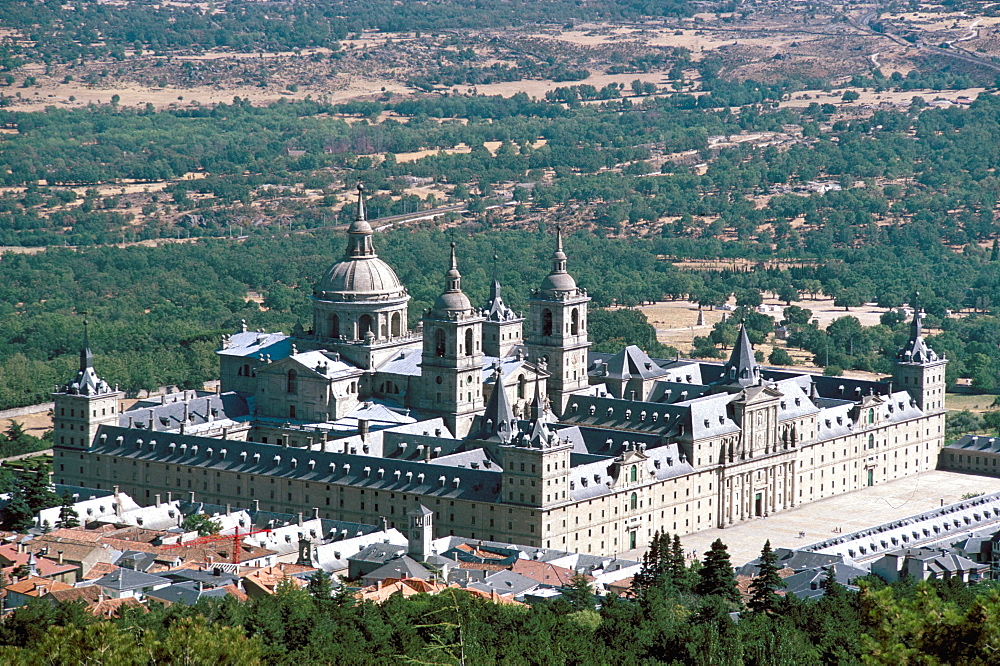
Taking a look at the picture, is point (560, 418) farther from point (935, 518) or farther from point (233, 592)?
point (233, 592)

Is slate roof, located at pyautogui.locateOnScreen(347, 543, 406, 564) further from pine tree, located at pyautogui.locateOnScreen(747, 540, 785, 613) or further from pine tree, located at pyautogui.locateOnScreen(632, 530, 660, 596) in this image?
pine tree, located at pyautogui.locateOnScreen(747, 540, 785, 613)

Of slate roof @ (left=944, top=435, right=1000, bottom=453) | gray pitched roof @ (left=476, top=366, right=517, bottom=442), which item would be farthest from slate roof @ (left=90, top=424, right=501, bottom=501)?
slate roof @ (left=944, top=435, right=1000, bottom=453)

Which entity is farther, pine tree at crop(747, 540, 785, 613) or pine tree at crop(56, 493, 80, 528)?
pine tree at crop(56, 493, 80, 528)

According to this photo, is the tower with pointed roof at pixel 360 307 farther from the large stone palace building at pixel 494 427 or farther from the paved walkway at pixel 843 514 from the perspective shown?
the paved walkway at pixel 843 514

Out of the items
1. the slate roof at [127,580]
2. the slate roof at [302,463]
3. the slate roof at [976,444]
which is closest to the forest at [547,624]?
the slate roof at [127,580]

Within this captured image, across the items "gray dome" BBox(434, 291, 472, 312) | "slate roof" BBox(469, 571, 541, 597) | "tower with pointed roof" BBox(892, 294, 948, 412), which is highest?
"gray dome" BBox(434, 291, 472, 312)

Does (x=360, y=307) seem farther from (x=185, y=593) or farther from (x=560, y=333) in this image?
(x=185, y=593)

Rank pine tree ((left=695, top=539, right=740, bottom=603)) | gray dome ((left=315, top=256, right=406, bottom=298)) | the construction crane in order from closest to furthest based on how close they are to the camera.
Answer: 1. pine tree ((left=695, top=539, right=740, bottom=603))
2. the construction crane
3. gray dome ((left=315, top=256, right=406, bottom=298))

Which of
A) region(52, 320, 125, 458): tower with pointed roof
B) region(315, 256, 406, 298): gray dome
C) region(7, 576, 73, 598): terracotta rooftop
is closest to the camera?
region(7, 576, 73, 598): terracotta rooftop
